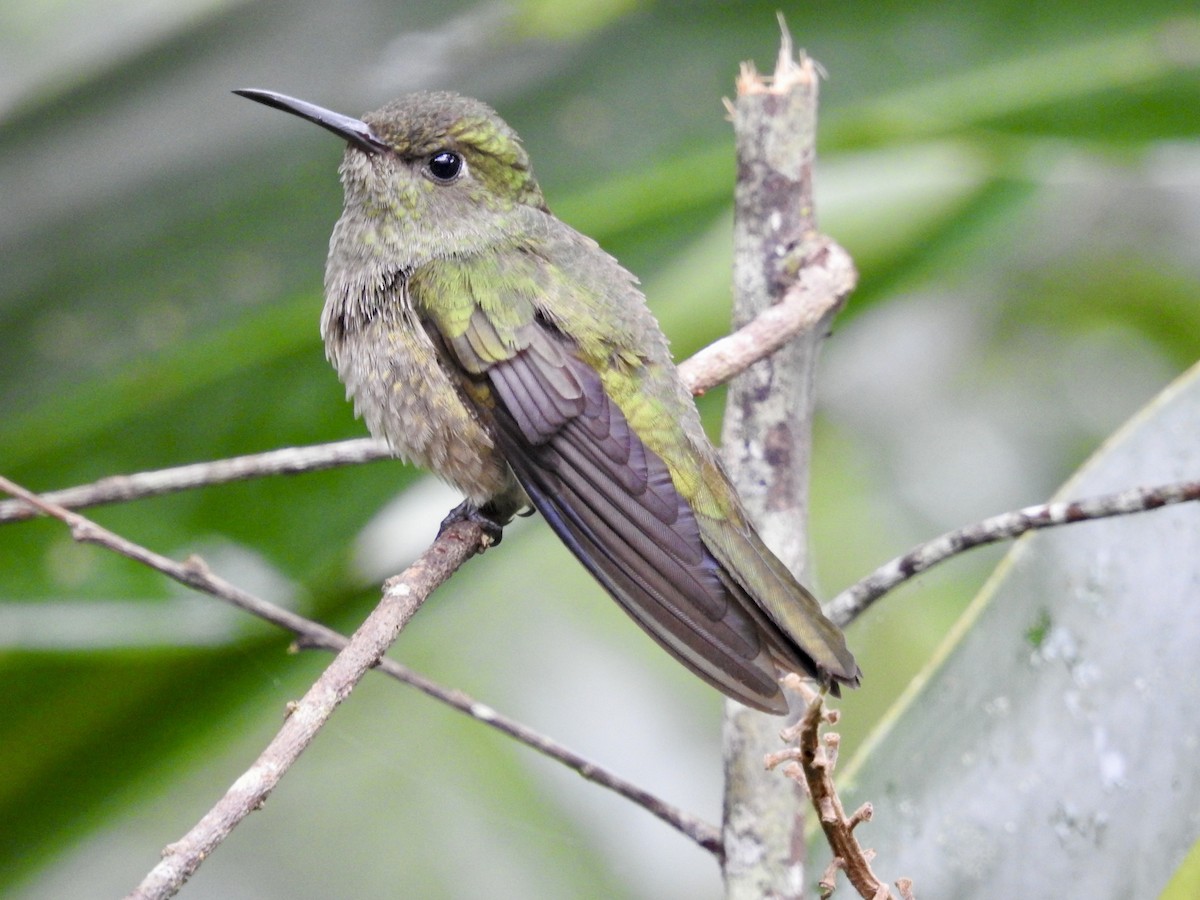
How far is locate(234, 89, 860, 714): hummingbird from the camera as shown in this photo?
204 centimetres

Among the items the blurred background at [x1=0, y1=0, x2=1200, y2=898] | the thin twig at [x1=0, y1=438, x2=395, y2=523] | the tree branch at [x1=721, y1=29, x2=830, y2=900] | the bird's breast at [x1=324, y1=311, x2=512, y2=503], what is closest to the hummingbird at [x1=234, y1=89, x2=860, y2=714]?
the bird's breast at [x1=324, y1=311, x2=512, y2=503]

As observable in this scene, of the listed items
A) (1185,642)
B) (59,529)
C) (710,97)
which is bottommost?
(1185,642)

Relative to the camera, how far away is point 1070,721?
2.12 m

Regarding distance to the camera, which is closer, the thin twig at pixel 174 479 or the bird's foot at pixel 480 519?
the thin twig at pixel 174 479

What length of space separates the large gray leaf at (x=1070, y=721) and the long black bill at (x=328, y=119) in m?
1.44

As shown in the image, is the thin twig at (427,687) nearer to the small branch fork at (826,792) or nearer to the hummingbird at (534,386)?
the hummingbird at (534,386)

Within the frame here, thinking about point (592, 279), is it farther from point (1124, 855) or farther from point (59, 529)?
point (59, 529)

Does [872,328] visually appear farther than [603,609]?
Yes

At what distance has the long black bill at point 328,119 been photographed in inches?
97.2

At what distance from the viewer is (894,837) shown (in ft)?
6.82

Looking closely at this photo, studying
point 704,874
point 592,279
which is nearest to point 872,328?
point 704,874

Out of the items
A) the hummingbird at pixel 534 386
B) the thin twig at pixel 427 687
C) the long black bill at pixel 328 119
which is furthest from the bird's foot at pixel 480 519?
the long black bill at pixel 328 119

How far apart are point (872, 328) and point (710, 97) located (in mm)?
1070

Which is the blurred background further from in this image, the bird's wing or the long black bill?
the bird's wing
